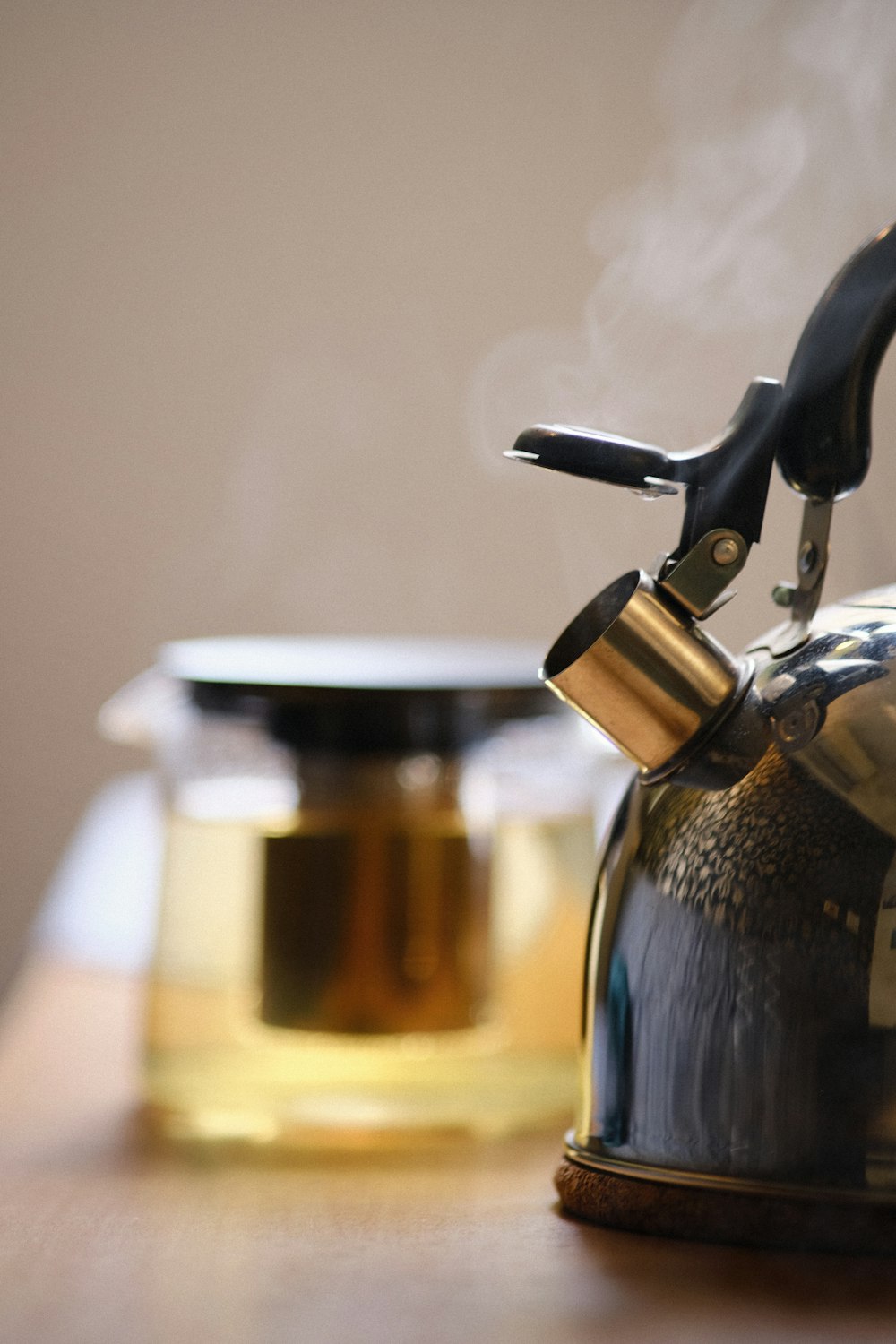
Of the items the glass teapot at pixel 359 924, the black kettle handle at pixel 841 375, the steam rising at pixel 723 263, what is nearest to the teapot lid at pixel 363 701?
the glass teapot at pixel 359 924

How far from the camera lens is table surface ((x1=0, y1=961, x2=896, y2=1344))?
1.16ft

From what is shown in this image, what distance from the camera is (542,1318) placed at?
14.2 inches

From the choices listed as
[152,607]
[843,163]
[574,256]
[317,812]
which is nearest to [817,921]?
[317,812]

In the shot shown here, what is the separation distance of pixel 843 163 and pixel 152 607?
110 cm

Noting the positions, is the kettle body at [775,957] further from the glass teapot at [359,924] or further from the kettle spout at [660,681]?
A: the glass teapot at [359,924]

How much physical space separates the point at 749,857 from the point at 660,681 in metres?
0.05

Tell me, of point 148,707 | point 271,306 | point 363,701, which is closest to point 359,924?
point 363,701

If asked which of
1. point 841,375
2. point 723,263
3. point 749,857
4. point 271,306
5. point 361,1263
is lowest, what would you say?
point 361,1263

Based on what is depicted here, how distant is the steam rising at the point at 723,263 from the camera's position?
0.59 metres

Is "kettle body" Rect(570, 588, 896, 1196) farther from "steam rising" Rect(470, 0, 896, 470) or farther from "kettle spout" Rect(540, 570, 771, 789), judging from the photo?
"steam rising" Rect(470, 0, 896, 470)

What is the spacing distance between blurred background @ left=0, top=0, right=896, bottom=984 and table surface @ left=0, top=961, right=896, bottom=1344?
0.71m

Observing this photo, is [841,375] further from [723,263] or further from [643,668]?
[723,263]

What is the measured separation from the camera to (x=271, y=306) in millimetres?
1521

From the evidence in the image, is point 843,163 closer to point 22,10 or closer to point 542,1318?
point 542,1318
